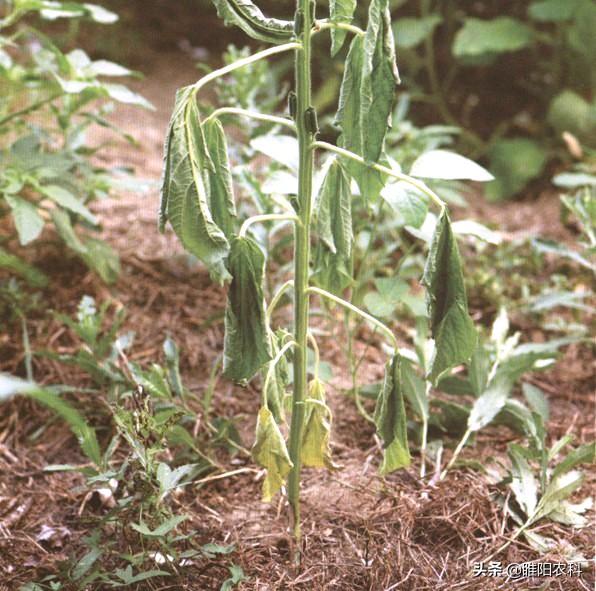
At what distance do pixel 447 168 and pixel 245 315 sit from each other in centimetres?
45

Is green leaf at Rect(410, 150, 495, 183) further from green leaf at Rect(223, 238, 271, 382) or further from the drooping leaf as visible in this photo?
green leaf at Rect(223, 238, 271, 382)

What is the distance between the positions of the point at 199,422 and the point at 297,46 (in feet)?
2.55

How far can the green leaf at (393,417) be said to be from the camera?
116cm

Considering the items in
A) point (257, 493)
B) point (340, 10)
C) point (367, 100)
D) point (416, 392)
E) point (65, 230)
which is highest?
point (340, 10)

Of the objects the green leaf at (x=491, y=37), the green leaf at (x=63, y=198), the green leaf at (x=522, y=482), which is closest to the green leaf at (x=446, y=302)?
the green leaf at (x=522, y=482)

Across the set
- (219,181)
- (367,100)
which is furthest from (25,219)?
(367,100)

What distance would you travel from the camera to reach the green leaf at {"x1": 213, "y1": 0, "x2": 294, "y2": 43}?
1.01m

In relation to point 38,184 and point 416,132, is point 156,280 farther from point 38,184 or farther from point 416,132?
point 416,132

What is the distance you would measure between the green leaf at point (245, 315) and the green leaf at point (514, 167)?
6.13 feet

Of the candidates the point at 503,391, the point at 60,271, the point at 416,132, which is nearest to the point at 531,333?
the point at 503,391

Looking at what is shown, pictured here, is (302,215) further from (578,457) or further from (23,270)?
(23,270)

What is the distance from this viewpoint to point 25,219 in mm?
1589

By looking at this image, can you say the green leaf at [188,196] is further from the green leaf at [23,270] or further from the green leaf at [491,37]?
the green leaf at [491,37]

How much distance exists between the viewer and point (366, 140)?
1005 millimetres
